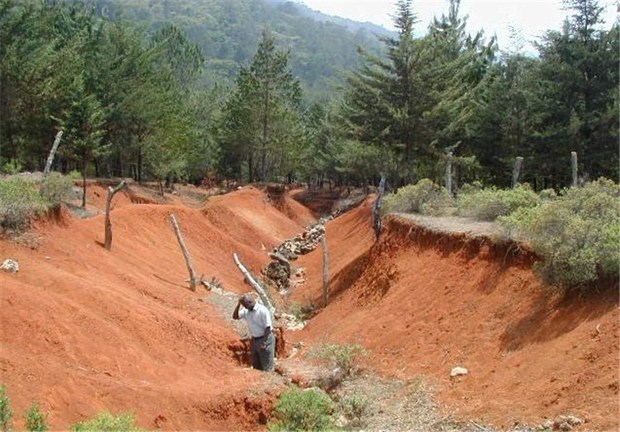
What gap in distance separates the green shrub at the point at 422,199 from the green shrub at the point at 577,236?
8469mm

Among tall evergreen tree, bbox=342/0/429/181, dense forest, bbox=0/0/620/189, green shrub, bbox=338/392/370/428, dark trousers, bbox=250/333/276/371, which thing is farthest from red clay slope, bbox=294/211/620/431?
tall evergreen tree, bbox=342/0/429/181

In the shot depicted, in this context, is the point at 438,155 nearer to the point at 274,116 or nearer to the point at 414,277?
the point at 414,277

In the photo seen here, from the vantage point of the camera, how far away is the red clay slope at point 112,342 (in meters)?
9.62

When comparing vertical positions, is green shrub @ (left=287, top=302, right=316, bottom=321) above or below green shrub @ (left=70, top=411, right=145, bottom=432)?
below

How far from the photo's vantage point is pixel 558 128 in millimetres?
29453

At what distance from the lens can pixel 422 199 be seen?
71.2 feet

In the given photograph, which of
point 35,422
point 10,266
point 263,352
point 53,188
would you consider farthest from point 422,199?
point 35,422

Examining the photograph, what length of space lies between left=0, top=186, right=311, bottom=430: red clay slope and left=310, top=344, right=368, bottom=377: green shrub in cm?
189

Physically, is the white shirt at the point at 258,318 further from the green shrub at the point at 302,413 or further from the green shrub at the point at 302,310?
the green shrub at the point at 302,310

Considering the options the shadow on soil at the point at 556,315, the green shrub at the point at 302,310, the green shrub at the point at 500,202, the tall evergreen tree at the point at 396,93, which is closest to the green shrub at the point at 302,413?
the shadow on soil at the point at 556,315

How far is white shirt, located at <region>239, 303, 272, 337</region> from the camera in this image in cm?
1257

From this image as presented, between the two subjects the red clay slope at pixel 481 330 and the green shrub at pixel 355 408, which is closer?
the red clay slope at pixel 481 330

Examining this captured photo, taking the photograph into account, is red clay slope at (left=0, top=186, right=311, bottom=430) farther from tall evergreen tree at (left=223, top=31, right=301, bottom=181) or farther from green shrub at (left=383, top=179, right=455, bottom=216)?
tall evergreen tree at (left=223, top=31, right=301, bottom=181)

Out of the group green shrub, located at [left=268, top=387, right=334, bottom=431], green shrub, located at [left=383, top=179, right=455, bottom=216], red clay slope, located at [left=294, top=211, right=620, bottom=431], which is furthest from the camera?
green shrub, located at [left=383, top=179, right=455, bottom=216]
